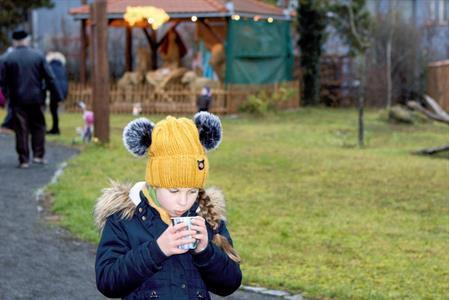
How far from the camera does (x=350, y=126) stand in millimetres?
23797

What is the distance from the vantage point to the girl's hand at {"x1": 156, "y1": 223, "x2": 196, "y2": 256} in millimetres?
3699

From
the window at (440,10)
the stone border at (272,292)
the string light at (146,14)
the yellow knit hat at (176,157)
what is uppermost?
the window at (440,10)

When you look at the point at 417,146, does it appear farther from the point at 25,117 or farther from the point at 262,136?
the point at 25,117

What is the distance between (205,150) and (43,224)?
594 cm

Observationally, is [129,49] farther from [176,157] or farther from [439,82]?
[176,157]

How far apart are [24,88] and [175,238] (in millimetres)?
10552

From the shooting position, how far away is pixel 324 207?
439 inches

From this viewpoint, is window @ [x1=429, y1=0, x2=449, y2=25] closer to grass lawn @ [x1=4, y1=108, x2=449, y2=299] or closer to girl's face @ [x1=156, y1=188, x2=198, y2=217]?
grass lawn @ [x1=4, y1=108, x2=449, y2=299]

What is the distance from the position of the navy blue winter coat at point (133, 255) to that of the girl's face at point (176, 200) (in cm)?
7

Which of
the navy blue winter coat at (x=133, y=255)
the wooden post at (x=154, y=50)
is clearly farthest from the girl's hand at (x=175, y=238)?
the wooden post at (x=154, y=50)

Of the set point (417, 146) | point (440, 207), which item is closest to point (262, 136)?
point (417, 146)

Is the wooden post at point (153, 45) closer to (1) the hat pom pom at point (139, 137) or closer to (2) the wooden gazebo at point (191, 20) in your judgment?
(2) the wooden gazebo at point (191, 20)

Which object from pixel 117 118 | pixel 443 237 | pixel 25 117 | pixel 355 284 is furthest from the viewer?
pixel 117 118

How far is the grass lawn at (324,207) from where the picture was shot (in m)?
7.75
